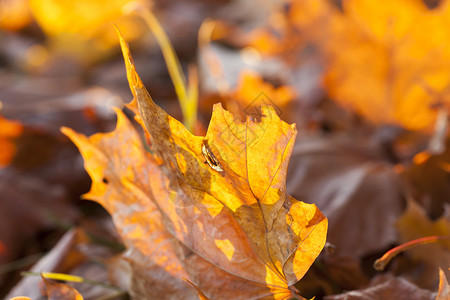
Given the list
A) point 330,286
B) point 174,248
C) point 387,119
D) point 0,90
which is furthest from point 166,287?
point 0,90

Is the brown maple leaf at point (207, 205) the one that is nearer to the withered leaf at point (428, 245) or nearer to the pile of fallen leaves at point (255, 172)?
the pile of fallen leaves at point (255, 172)

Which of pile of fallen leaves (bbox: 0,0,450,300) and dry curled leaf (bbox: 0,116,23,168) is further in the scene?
dry curled leaf (bbox: 0,116,23,168)

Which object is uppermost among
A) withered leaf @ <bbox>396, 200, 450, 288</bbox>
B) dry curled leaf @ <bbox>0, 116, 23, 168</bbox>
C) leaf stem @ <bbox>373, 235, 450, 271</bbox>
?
dry curled leaf @ <bbox>0, 116, 23, 168</bbox>

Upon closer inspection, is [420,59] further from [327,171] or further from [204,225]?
[204,225]

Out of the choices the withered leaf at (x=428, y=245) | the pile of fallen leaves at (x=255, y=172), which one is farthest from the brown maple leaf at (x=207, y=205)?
the withered leaf at (x=428, y=245)

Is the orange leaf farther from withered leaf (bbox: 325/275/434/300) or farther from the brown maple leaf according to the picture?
withered leaf (bbox: 325/275/434/300)

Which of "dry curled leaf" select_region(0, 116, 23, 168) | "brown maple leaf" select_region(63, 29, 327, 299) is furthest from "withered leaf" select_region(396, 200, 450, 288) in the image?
"dry curled leaf" select_region(0, 116, 23, 168)

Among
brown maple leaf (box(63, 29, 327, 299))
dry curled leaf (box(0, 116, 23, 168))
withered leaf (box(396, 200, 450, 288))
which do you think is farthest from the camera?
Answer: dry curled leaf (box(0, 116, 23, 168))
